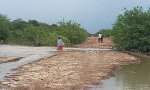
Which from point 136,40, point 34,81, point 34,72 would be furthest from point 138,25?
point 34,81

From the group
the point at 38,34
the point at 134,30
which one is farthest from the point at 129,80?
the point at 38,34

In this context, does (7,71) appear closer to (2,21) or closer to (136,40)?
(136,40)

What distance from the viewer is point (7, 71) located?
20969mm

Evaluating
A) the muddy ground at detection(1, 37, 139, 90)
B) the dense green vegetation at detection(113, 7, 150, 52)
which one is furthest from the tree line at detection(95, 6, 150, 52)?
the muddy ground at detection(1, 37, 139, 90)

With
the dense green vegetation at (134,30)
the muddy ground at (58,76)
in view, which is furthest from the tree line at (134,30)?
the muddy ground at (58,76)

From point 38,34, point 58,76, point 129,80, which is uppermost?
point 38,34

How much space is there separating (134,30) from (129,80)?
791 inches

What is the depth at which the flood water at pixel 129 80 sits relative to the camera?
53.8 feet

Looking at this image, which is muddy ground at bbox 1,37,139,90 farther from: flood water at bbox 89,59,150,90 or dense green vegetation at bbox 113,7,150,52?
dense green vegetation at bbox 113,7,150,52

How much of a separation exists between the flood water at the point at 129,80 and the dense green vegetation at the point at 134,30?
13570mm

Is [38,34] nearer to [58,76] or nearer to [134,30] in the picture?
[134,30]

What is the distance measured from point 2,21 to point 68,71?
36703 mm

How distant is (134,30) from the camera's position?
38.4 meters

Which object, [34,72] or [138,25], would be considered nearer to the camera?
[34,72]
